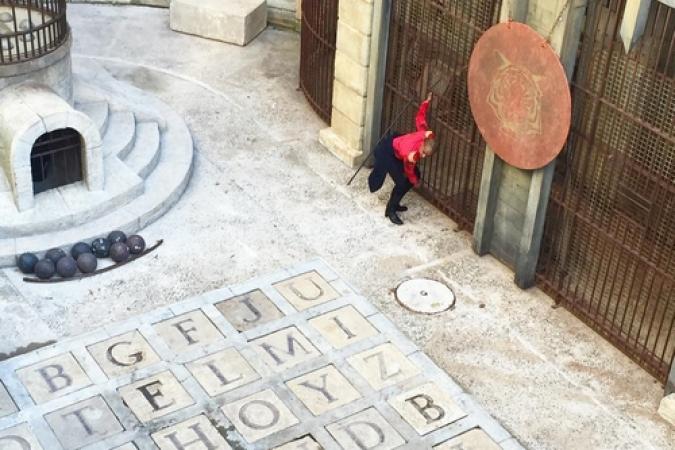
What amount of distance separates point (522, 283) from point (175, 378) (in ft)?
17.3

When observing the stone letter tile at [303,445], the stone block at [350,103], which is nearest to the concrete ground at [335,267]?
the stone block at [350,103]

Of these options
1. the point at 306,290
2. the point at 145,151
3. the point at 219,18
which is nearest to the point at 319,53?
the point at 219,18

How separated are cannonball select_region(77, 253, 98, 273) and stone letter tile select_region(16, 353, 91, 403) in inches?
70.5

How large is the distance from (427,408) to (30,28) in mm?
8038

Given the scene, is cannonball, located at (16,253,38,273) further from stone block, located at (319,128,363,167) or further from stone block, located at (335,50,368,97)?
stone block, located at (335,50,368,97)

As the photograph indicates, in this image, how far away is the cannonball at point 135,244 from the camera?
1612 centimetres

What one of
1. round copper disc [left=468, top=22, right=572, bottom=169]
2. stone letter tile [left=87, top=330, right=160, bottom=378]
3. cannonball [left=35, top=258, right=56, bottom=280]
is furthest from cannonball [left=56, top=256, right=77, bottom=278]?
round copper disc [left=468, top=22, right=572, bottom=169]

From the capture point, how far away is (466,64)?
16.1 m

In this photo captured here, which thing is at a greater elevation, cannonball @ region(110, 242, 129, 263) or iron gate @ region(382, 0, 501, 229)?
iron gate @ region(382, 0, 501, 229)

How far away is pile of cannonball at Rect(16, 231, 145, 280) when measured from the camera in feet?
50.9

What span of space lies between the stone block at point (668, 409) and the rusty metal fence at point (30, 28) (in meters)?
10.1

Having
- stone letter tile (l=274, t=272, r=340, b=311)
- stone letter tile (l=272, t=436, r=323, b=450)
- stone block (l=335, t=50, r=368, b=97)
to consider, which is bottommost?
stone letter tile (l=272, t=436, r=323, b=450)

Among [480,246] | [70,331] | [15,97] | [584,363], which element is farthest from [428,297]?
[15,97]

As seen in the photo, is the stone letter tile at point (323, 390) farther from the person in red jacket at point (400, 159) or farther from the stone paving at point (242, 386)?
the person in red jacket at point (400, 159)
